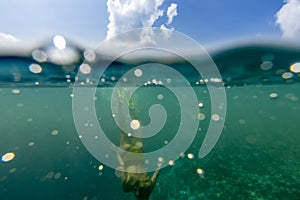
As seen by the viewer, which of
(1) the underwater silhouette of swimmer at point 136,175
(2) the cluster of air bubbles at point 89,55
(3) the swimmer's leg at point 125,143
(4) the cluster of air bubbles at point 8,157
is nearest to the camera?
(1) the underwater silhouette of swimmer at point 136,175

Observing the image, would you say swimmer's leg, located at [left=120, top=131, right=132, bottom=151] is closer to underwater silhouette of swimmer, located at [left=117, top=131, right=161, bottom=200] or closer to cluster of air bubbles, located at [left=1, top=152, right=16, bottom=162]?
underwater silhouette of swimmer, located at [left=117, top=131, right=161, bottom=200]

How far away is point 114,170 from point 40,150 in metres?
10.5

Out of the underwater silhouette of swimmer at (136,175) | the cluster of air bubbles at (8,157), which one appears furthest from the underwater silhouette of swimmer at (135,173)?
the cluster of air bubbles at (8,157)

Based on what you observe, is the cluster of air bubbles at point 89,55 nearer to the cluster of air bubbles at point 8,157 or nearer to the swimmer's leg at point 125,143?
the swimmer's leg at point 125,143

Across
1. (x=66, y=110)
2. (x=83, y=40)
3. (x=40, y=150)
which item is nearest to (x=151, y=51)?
(x=83, y=40)

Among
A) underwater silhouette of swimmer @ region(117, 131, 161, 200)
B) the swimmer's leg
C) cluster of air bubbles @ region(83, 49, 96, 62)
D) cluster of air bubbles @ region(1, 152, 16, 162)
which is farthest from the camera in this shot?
cluster of air bubbles @ region(1, 152, 16, 162)

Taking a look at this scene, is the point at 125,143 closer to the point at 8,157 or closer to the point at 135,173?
the point at 135,173

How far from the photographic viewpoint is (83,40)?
30.1 feet

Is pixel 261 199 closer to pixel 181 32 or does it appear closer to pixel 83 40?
pixel 181 32

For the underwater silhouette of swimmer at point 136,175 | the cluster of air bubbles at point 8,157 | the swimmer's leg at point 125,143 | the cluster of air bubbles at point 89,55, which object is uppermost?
the cluster of air bubbles at point 89,55

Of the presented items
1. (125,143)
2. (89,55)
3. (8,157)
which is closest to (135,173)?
(125,143)

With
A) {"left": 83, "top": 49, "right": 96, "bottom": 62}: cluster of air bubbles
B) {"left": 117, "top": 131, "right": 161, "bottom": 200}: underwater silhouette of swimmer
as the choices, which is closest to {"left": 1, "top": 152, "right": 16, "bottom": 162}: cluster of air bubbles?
{"left": 83, "top": 49, "right": 96, "bottom": 62}: cluster of air bubbles

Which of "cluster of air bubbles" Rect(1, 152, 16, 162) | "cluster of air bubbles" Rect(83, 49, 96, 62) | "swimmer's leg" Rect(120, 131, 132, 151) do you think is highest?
"cluster of air bubbles" Rect(83, 49, 96, 62)

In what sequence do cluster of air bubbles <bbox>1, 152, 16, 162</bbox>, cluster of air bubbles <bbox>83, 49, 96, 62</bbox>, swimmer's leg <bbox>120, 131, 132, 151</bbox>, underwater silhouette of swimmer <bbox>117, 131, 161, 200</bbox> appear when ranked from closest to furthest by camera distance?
underwater silhouette of swimmer <bbox>117, 131, 161, 200</bbox>
swimmer's leg <bbox>120, 131, 132, 151</bbox>
cluster of air bubbles <bbox>83, 49, 96, 62</bbox>
cluster of air bubbles <bbox>1, 152, 16, 162</bbox>
